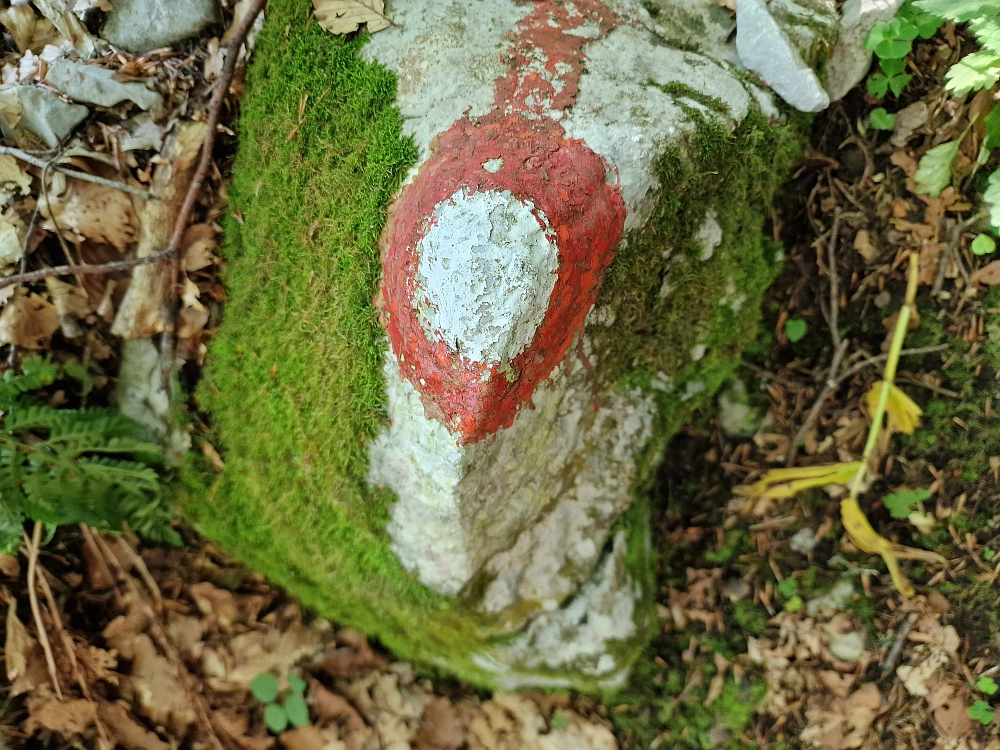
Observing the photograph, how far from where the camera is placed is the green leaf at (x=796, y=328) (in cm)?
307

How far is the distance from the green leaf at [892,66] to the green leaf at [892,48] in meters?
0.04

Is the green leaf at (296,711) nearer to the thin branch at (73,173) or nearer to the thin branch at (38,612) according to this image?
the thin branch at (38,612)

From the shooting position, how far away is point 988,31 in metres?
2.06

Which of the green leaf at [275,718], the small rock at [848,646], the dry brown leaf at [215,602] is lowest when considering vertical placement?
the green leaf at [275,718]

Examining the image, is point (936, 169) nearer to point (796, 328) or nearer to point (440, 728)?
point (796, 328)

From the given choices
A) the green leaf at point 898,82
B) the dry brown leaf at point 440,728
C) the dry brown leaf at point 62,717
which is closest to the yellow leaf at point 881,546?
the green leaf at point 898,82

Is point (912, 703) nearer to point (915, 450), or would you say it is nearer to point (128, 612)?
point (915, 450)

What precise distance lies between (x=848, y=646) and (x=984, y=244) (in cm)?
182

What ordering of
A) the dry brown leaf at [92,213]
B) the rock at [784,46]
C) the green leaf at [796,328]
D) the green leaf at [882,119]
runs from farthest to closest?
the green leaf at [796,328] < the green leaf at [882,119] < the dry brown leaf at [92,213] < the rock at [784,46]

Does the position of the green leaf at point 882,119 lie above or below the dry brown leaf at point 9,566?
above

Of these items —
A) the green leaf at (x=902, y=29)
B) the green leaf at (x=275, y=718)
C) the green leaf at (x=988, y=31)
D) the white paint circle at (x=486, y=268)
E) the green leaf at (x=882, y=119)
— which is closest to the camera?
the white paint circle at (x=486, y=268)

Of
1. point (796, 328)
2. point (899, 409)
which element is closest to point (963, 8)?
point (796, 328)

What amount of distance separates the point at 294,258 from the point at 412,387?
72 centimetres

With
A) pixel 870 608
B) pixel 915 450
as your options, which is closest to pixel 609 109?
pixel 915 450
